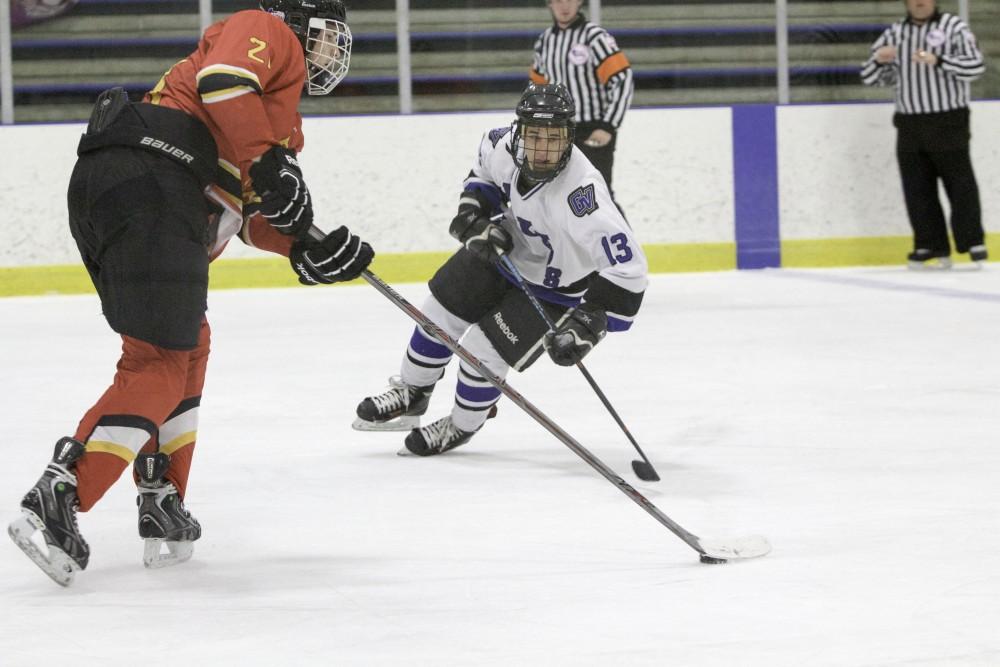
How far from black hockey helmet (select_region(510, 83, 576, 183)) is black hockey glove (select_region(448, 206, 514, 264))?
16cm

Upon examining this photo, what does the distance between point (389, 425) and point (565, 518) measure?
965mm

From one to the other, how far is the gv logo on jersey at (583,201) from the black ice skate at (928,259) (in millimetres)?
4619

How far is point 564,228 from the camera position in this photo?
302 centimetres

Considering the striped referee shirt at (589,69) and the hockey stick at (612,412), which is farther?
the striped referee shirt at (589,69)

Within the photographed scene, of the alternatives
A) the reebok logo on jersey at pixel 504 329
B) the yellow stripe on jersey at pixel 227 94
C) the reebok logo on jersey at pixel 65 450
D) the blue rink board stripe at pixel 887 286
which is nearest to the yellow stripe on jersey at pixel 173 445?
the reebok logo on jersey at pixel 65 450

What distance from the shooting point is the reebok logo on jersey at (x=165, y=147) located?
2.16 meters

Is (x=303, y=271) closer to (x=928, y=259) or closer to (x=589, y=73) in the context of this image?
(x=589, y=73)

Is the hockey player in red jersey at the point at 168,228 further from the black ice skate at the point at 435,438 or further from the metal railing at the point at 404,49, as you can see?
the metal railing at the point at 404,49

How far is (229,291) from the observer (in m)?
6.88

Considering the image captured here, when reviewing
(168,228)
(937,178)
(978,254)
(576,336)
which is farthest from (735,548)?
(937,178)

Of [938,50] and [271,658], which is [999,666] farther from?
[938,50]

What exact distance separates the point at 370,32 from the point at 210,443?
4.94 metres

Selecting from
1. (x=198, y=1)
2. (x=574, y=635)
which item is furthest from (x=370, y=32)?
(x=574, y=635)

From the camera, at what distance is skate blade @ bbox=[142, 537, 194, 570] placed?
2258 mm
